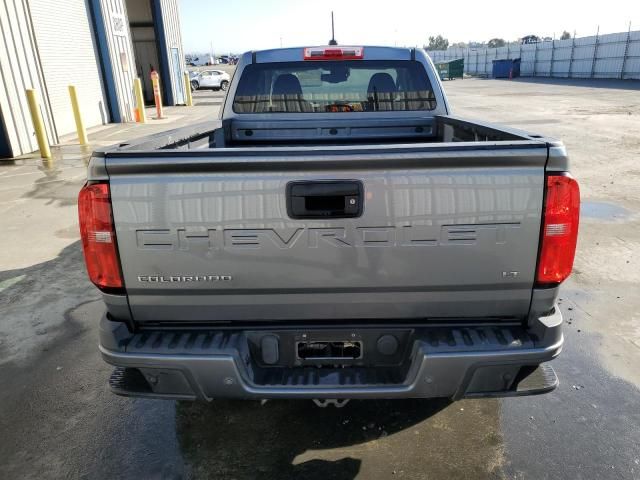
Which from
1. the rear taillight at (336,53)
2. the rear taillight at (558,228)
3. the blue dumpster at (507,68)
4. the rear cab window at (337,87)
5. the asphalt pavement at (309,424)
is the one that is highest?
the rear taillight at (336,53)

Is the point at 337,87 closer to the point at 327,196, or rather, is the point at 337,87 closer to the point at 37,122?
the point at 327,196

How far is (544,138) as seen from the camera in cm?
216

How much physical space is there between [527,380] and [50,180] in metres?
9.45

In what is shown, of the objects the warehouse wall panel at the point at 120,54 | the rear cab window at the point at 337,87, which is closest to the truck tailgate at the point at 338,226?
the rear cab window at the point at 337,87

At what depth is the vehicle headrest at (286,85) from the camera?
4.23 meters

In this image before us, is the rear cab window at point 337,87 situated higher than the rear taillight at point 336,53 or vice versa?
the rear taillight at point 336,53

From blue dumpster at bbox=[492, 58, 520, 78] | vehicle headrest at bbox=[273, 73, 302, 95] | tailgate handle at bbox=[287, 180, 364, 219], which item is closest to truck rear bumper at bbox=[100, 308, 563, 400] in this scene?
tailgate handle at bbox=[287, 180, 364, 219]

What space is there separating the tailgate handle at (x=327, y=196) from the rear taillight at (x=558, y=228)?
2.69ft

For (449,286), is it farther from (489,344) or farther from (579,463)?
(579,463)

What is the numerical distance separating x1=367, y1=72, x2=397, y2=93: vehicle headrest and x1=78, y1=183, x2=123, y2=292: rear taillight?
2822 millimetres

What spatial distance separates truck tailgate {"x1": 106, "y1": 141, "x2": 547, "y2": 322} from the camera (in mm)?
2051

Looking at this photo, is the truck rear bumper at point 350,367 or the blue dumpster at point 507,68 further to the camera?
the blue dumpster at point 507,68

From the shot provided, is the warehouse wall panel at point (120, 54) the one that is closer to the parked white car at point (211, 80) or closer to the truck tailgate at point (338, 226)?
the truck tailgate at point (338, 226)

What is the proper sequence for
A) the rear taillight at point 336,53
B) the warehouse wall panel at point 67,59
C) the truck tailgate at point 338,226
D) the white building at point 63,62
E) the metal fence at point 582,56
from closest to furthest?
1. the truck tailgate at point 338,226
2. the rear taillight at point 336,53
3. the white building at point 63,62
4. the warehouse wall panel at point 67,59
5. the metal fence at point 582,56
